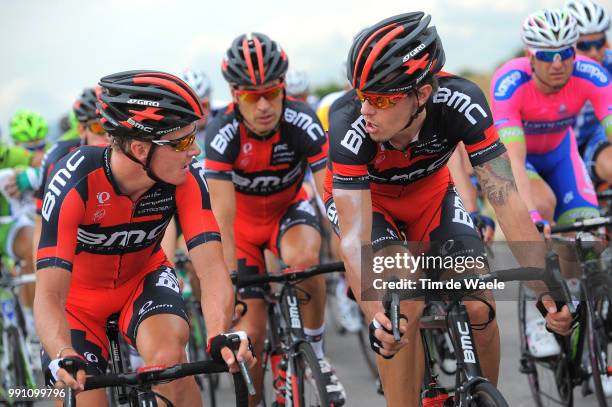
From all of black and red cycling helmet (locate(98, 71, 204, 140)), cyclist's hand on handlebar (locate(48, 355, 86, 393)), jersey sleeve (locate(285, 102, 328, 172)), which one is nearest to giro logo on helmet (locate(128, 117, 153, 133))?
black and red cycling helmet (locate(98, 71, 204, 140))

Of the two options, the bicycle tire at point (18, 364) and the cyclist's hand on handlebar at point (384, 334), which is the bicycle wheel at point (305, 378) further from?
the bicycle tire at point (18, 364)

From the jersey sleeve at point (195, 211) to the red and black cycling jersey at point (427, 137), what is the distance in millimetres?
672

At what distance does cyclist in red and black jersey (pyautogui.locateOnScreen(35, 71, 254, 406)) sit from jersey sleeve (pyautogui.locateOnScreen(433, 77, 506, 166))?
1.29m

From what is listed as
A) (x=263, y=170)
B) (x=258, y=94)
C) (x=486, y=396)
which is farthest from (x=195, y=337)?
(x=486, y=396)

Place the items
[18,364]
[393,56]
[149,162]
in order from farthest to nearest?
[18,364] → [149,162] → [393,56]

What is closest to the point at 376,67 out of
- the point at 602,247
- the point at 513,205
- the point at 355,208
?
the point at 355,208

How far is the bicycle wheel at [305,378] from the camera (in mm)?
5418

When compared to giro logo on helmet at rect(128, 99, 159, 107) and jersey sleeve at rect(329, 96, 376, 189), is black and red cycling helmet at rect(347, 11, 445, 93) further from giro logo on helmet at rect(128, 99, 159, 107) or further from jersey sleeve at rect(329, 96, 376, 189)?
giro logo on helmet at rect(128, 99, 159, 107)

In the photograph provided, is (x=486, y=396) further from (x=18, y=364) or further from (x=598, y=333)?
(x=18, y=364)

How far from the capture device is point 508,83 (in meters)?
7.03

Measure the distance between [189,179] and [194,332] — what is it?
4.14m

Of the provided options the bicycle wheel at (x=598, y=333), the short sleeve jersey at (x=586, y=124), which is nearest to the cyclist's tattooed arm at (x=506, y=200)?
the bicycle wheel at (x=598, y=333)

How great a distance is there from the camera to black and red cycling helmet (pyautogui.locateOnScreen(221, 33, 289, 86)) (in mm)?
6684

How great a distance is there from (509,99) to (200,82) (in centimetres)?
388
